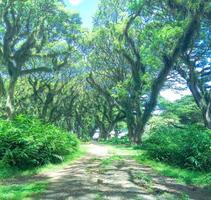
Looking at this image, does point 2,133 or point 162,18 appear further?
point 162,18

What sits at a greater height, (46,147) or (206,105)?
(206,105)

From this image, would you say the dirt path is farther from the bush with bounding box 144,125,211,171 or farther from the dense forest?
the bush with bounding box 144,125,211,171

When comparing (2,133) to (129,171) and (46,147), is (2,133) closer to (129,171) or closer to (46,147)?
(46,147)

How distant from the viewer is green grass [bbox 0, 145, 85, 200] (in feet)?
25.7

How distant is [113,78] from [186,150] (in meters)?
25.0

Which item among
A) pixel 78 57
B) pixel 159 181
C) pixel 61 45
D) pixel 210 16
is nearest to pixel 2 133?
pixel 159 181

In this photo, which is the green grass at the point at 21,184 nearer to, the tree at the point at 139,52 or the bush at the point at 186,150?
the bush at the point at 186,150

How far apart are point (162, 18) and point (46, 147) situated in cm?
1418

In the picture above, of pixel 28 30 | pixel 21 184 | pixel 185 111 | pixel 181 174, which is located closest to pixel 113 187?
pixel 21 184

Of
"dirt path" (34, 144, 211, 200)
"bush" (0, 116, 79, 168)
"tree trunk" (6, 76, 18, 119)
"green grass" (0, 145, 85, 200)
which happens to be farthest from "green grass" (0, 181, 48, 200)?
"tree trunk" (6, 76, 18, 119)

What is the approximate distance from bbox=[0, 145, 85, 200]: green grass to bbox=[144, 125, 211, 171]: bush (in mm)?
3670

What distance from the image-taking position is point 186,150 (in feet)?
43.8

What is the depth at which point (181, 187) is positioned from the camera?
→ 998 centimetres

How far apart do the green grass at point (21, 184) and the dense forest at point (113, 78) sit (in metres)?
0.05
